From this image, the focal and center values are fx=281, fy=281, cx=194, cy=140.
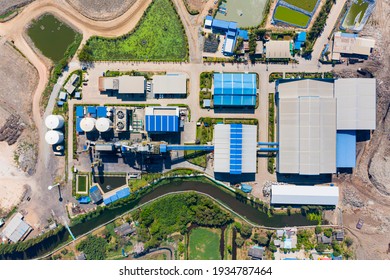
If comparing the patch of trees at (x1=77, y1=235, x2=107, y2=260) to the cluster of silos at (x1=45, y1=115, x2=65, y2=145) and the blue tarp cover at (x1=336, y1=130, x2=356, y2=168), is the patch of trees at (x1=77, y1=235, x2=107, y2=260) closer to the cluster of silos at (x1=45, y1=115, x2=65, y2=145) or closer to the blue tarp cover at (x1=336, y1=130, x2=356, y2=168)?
the cluster of silos at (x1=45, y1=115, x2=65, y2=145)

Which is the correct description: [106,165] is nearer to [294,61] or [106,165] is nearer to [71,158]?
[71,158]

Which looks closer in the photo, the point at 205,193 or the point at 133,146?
the point at 133,146

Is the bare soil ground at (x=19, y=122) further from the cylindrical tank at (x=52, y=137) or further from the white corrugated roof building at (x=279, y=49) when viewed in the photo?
the white corrugated roof building at (x=279, y=49)

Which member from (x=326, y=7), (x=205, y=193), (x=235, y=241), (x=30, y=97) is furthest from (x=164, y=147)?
(x=326, y=7)

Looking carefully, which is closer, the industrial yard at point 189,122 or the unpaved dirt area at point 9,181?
the industrial yard at point 189,122

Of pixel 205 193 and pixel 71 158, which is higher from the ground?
pixel 71 158

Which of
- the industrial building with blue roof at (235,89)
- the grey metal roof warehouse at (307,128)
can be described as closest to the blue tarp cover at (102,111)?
the industrial building with blue roof at (235,89)

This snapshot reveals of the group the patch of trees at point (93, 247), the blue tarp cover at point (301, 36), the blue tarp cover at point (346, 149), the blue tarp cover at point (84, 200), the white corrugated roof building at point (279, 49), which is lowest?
the patch of trees at point (93, 247)
